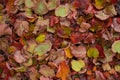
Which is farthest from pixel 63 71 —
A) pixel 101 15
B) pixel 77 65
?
pixel 101 15

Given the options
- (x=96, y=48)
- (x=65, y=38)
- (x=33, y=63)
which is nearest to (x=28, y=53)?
(x=33, y=63)

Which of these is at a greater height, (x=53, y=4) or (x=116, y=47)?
(x=53, y=4)

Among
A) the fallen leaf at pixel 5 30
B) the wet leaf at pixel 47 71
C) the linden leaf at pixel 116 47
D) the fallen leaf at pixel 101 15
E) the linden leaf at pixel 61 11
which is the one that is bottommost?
the wet leaf at pixel 47 71

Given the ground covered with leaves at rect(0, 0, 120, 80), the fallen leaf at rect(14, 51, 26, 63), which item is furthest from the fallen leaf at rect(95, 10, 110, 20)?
the fallen leaf at rect(14, 51, 26, 63)

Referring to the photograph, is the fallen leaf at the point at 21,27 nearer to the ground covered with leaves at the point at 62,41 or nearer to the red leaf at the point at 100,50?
the ground covered with leaves at the point at 62,41

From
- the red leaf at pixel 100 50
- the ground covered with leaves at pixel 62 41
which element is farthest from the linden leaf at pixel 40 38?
the red leaf at pixel 100 50

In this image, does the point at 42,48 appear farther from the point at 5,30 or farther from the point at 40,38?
the point at 5,30

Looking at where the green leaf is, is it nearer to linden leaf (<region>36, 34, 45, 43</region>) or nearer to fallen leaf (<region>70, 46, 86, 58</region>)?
fallen leaf (<region>70, 46, 86, 58</region>)
